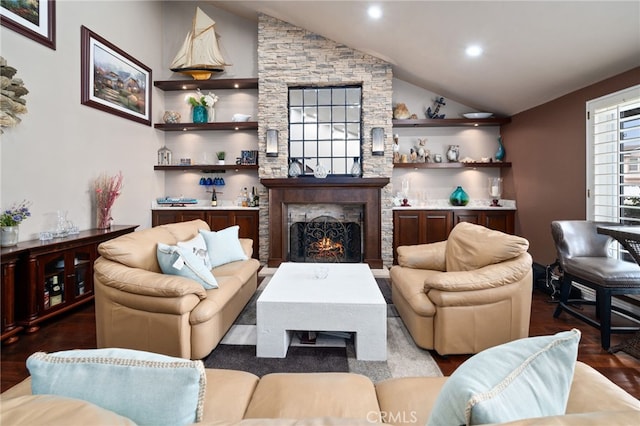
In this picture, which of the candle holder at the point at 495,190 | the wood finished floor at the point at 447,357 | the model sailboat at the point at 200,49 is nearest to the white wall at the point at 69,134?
the model sailboat at the point at 200,49

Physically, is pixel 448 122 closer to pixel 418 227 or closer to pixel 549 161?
pixel 549 161

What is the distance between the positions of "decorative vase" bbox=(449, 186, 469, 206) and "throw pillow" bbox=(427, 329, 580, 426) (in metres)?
4.96

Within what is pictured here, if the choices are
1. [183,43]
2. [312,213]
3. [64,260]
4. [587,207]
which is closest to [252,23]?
[183,43]

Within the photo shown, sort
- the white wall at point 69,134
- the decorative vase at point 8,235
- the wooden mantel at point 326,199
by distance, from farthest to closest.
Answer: the wooden mantel at point 326,199
the white wall at point 69,134
the decorative vase at point 8,235

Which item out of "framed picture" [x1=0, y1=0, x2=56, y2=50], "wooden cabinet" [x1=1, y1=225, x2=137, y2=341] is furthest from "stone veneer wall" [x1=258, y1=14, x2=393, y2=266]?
"wooden cabinet" [x1=1, y1=225, x2=137, y2=341]

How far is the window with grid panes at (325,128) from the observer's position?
5.21 m

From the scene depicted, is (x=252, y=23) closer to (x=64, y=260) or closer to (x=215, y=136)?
(x=215, y=136)

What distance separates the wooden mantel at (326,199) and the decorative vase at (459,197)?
1.44 meters

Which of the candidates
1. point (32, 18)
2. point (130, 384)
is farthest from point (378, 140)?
point (130, 384)

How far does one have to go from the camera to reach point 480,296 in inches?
84.4

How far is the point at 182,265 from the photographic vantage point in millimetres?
2355

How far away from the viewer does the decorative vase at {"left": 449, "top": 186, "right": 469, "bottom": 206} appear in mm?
5316

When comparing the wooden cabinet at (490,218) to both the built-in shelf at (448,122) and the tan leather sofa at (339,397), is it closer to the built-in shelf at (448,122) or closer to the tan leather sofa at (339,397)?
the built-in shelf at (448,122)

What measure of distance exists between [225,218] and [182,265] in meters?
2.95
